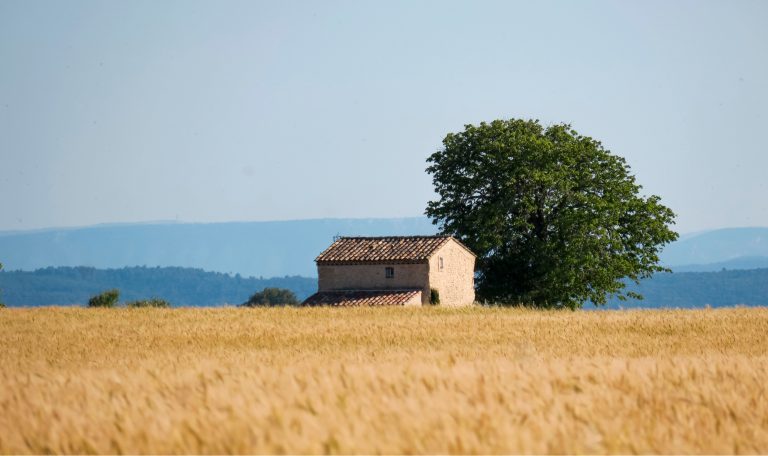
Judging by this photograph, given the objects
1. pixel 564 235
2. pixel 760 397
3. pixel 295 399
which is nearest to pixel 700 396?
pixel 760 397

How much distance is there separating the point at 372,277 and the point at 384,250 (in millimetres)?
2073

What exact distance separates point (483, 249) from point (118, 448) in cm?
5476

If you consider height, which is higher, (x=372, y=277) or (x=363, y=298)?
(x=372, y=277)

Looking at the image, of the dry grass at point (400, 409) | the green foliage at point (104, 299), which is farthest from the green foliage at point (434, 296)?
the dry grass at point (400, 409)

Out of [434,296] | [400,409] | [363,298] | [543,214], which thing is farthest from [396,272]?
[400,409]

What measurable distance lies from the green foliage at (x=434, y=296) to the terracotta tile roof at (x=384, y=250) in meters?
2.09

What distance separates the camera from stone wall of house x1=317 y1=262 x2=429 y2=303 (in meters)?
58.2

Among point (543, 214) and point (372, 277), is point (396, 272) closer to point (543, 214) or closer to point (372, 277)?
point (372, 277)

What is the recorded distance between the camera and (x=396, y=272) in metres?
58.9

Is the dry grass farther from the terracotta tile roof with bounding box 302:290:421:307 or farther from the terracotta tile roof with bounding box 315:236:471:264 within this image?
the terracotta tile roof with bounding box 315:236:471:264

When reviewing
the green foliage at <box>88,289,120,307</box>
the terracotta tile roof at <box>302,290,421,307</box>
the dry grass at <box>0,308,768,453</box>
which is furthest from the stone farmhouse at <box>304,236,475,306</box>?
the dry grass at <box>0,308,768,453</box>

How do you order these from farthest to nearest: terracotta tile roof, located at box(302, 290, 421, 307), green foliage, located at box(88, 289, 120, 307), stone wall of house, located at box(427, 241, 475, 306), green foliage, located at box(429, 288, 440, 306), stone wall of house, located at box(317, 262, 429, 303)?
green foliage, located at box(88, 289, 120, 307) < stone wall of house, located at box(427, 241, 475, 306) < green foliage, located at box(429, 288, 440, 306) < stone wall of house, located at box(317, 262, 429, 303) < terracotta tile roof, located at box(302, 290, 421, 307)

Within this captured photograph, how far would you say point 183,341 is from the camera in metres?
26.2

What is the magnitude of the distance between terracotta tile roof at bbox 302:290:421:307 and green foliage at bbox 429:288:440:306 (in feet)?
4.01
